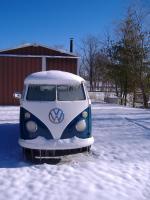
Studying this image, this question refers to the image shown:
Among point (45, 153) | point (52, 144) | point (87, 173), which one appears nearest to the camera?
point (87, 173)

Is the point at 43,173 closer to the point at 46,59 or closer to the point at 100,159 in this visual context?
the point at 100,159

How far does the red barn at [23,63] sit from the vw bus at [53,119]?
36.9 ft

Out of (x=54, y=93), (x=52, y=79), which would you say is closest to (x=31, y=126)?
(x=54, y=93)

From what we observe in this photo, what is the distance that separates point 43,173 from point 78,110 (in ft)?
5.16

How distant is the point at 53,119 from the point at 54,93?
0.64 meters

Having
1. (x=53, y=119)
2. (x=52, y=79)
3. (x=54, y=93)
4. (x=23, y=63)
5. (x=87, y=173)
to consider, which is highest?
(x=23, y=63)

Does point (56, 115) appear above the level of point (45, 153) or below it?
above

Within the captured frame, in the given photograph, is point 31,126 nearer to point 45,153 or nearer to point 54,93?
point 45,153

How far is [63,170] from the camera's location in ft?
22.2

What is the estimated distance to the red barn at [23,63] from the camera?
18.8 metres

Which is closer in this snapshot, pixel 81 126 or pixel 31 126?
pixel 31 126

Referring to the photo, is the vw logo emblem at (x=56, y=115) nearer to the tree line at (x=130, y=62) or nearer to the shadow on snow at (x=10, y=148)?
the shadow on snow at (x=10, y=148)

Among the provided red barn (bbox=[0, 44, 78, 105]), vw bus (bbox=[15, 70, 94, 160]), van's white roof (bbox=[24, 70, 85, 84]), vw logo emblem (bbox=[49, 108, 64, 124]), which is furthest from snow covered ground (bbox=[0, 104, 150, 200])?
red barn (bbox=[0, 44, 78, 105])

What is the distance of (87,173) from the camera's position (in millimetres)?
6629
